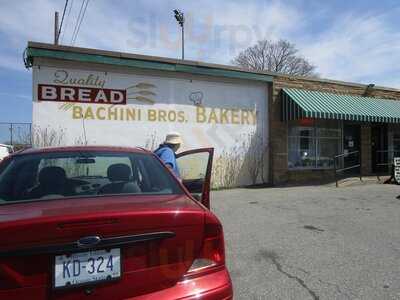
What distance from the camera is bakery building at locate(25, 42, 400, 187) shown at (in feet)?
37.3

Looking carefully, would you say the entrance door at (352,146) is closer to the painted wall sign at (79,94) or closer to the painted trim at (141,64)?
→ the painted trim at (141,64)

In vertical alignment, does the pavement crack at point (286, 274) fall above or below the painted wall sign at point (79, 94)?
below

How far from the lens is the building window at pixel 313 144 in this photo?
1517cm

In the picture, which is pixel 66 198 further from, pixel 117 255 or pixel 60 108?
pixel 60 108

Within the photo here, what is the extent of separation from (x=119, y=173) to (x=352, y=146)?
15.2 m

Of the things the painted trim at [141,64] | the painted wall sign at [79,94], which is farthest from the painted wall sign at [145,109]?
the painted trim at [141,64]

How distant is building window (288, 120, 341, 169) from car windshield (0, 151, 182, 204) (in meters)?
12.0

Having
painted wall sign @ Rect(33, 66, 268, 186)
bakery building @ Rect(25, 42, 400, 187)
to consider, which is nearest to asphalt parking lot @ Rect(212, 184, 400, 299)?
painted wall sign @ Rect(33, 66, 268, 186)

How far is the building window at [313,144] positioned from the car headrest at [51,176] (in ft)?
41.0

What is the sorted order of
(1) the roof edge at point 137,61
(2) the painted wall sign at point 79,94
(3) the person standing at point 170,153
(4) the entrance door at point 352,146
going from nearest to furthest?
Result: 1. (3) the person standing at point 170,153
2. (1) the roof edge at point 137,61
3. (2) the painted wall sign at point 79,94
4. (4) the entrance door at point 352,146

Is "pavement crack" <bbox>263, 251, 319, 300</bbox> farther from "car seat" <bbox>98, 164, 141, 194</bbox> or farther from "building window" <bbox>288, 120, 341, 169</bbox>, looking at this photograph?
"building window" <bbox>288, 120, 341, 169</bbox>

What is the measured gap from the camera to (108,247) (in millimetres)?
2328

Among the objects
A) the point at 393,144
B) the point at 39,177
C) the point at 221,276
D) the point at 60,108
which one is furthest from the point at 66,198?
the point at 393,144

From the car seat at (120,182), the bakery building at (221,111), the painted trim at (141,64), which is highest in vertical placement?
the painted trim at (141,64)
